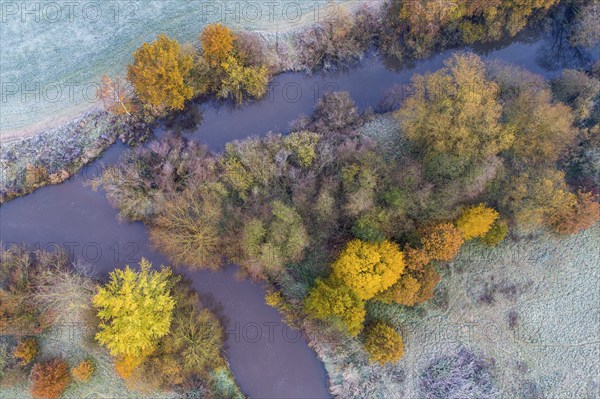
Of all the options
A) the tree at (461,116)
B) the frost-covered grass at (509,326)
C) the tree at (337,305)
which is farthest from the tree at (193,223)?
the tree at (461,116)

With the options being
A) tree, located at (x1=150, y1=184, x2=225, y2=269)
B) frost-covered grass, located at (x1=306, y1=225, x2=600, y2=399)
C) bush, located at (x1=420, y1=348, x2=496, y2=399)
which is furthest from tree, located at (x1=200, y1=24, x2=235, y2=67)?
bush, located at (x1=420, y1=348, x2=496, y2=399)

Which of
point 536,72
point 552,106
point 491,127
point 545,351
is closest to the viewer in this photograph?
point 491,127

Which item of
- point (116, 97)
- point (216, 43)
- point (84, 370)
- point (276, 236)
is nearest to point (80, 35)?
point (116, 97)

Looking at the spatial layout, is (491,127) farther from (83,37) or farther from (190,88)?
(83,37)

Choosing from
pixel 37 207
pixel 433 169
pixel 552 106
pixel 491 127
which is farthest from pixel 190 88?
pixel 552 106

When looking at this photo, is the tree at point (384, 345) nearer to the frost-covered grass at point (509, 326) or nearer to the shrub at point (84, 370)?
the frost-covered grass at point (509, 326)

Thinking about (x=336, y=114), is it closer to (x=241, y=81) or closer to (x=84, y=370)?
(x=241, y=81)
